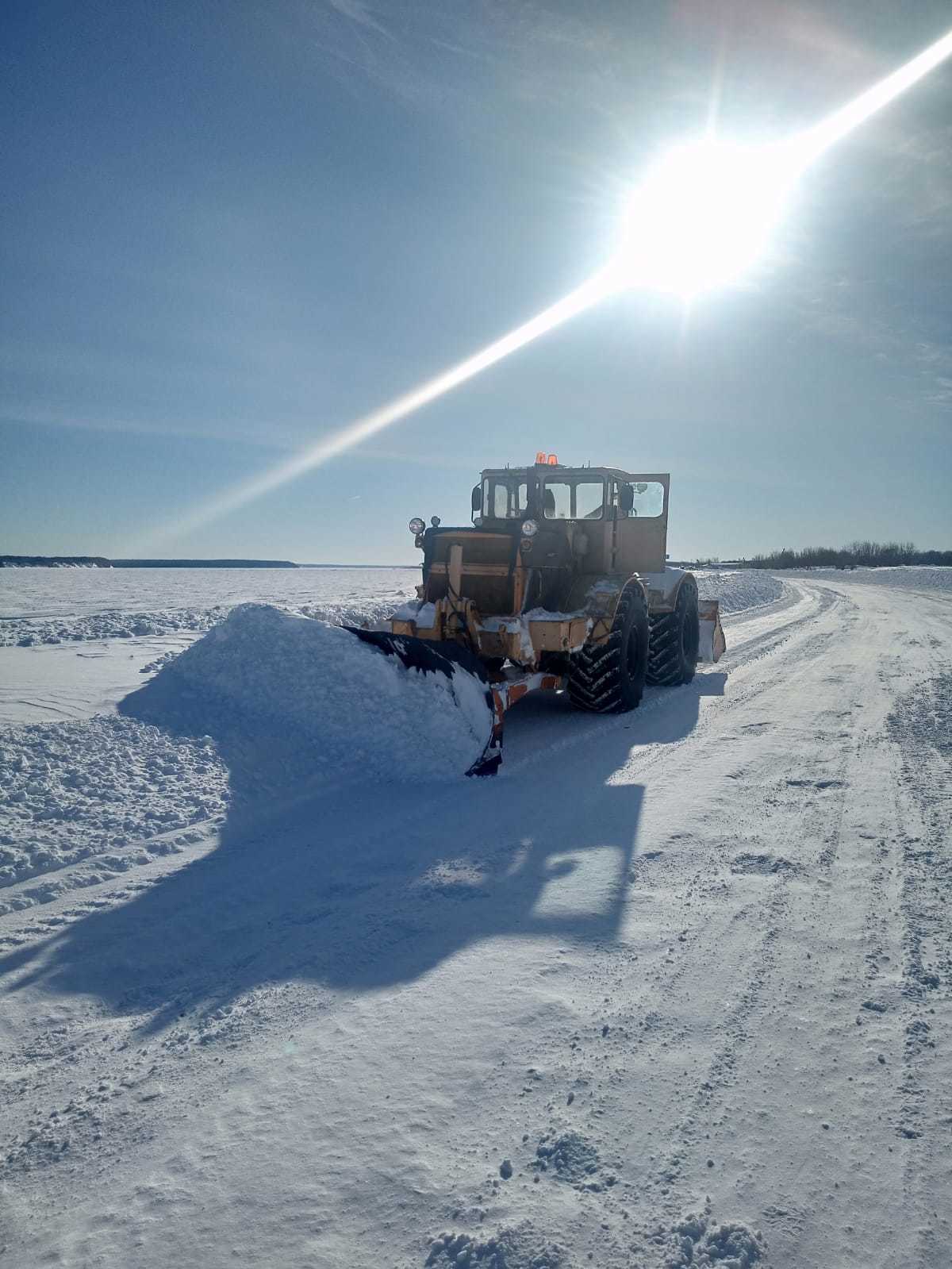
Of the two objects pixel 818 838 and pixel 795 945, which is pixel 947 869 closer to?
pixel 818 838

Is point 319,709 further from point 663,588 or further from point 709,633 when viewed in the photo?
point 709,633

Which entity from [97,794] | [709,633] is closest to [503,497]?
[709,633]

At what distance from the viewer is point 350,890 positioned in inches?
153

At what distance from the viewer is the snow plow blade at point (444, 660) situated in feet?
19.4

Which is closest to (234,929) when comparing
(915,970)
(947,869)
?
(915,970)

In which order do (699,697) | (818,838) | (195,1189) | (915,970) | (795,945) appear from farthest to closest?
1. (699,697)
2. (818,838)
3. (795,945)
4. (915,970)
5. (195,1189)

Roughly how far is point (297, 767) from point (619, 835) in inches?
97.9

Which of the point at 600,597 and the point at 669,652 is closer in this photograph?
the point at 600,597

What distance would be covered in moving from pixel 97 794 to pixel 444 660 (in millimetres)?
2587

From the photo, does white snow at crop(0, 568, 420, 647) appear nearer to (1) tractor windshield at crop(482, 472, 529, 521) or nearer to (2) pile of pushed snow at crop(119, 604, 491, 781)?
(2) pile of pushed snow at crop(119, 604, 491, 781)

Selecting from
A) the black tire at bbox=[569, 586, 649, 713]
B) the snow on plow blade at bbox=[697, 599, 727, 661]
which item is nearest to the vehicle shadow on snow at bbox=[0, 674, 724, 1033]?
the black tire at bbox=[569, 586, 649, 713]

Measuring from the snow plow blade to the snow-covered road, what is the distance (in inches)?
32.8

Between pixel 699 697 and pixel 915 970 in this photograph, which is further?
pixel 699 697

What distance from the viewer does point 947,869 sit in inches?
158
